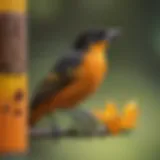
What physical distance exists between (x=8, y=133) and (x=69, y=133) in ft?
0.43

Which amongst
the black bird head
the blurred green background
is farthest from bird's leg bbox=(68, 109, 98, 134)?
the black bird head

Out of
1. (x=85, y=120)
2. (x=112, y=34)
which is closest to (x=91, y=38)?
(x=112, y=34)

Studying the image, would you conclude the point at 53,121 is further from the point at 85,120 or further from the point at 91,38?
the point at 91,38

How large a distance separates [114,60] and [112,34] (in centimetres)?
5

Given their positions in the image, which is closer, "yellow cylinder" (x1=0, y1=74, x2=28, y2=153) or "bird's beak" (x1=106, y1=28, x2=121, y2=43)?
"yellow cylinder" (x1=0, y1=74, x2=28, y2=153)

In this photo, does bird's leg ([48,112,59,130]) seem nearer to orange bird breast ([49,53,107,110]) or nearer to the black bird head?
orange bird breast ([49,53,107,110])

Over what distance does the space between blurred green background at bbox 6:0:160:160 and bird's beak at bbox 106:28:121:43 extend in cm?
1

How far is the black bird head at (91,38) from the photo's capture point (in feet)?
3.17

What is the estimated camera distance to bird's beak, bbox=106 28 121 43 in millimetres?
987

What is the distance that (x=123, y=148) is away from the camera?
99cm

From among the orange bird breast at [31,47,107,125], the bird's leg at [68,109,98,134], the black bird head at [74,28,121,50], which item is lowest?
the bird's leg at [68,109,98,134]

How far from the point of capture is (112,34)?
100cm

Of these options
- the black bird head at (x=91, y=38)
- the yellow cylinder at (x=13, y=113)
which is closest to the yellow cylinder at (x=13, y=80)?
the yellow cylinder at (x=13, y=113)

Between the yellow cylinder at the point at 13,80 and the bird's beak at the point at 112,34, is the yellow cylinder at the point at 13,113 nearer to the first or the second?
the yellow cylinder at the point at 13,80
